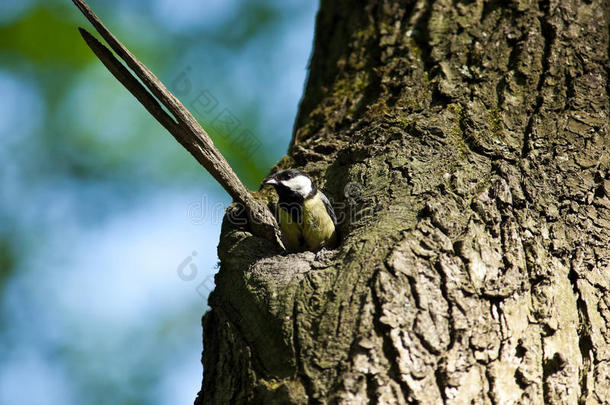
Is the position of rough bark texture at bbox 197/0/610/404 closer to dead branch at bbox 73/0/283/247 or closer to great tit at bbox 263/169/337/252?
great tit at bbox 263/169/337/252

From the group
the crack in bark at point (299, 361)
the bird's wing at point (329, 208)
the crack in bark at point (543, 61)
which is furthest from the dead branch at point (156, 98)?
the crack in bark at point (543, 61)

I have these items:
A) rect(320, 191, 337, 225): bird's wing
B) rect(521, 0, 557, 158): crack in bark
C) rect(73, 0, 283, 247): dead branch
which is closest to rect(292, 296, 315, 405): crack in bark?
rect(73, 0, 283, 247): dead branch

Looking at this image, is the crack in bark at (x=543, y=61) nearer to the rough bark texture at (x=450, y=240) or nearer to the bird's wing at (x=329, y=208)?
the rough bark texture at (x=450, y=240)

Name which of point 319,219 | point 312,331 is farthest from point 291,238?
point 312,331

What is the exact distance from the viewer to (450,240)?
2.08 meters

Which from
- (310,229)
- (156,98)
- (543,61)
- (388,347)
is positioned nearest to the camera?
(388,347)

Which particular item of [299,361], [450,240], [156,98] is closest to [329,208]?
→ [450,240]

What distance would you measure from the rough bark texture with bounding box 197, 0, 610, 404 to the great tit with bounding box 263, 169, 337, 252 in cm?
13

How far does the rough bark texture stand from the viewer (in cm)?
179

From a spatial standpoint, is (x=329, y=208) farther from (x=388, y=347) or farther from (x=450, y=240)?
(x=388, y=347)

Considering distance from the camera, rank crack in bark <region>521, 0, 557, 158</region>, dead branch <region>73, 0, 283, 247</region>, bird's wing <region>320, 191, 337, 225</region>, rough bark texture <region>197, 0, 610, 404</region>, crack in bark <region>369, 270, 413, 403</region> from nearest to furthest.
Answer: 1. crack in bark <region>369, 270, 413, 403</region>
2. rough bark texture <region>197, 0, 610, 404</region>
3. dead branch <region>73, 0, 283, 247</region>
4. crack in bark <region>521, 0, 557, 158</region>
5. bird's wing <region>320, 191, 337, 225</region>

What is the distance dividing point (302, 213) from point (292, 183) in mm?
194

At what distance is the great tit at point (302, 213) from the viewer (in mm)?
3053

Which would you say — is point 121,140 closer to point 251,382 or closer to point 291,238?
point 291,238
